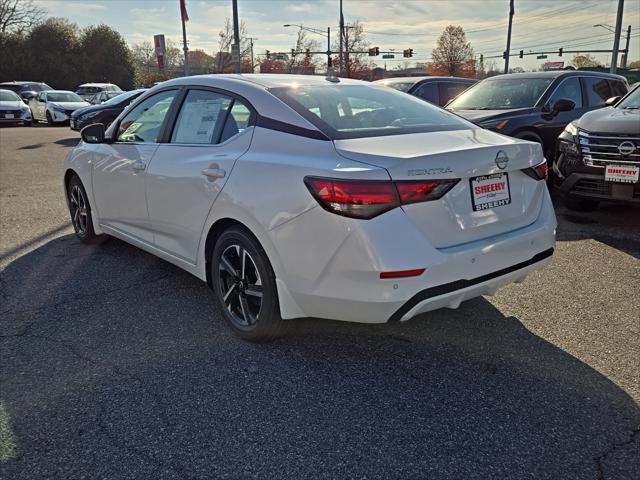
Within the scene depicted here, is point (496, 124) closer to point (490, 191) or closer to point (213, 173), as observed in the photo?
point (490, 191)

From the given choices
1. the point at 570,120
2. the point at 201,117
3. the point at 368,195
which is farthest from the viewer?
the point at 570,120

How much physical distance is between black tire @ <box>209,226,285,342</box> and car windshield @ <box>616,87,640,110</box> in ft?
17.6

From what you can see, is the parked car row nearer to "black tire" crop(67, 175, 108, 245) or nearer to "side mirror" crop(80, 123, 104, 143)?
"side mirror" crop(80, 123, 104, 143)

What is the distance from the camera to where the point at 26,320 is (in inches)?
145

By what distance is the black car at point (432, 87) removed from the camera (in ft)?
31.9

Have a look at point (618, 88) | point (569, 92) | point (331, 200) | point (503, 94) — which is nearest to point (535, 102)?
point (503, 94)

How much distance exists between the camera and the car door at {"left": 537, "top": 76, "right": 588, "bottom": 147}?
7542 millimetres

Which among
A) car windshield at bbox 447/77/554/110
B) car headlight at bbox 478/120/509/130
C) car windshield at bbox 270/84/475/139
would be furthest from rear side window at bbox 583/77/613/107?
car windshield at bbox 270/84/475/139

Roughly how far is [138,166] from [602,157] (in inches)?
178

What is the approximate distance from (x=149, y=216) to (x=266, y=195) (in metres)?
1.50

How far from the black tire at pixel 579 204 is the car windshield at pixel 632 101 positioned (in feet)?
3.83

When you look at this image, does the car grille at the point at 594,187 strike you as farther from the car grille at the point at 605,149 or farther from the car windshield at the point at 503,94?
the car windshield at the point at 503,94

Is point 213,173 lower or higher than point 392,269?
higher

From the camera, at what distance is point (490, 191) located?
115 inches
